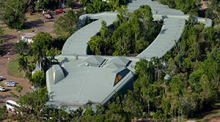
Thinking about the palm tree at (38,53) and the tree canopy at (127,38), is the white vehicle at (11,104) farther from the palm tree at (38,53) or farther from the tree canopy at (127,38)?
the tree canopy at (127,38)

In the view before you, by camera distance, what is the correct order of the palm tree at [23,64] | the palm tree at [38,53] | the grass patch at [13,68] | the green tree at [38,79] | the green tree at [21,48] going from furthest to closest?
the green tree at [21,48]
the grass patch at [13,68]
the palm tree at [23,64]
the palm tree at [38,53]
the green tree at [38,79]

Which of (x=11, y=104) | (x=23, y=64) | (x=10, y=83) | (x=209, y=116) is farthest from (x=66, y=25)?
(x=209, y=116)

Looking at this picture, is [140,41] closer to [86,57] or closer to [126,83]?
[86,57]

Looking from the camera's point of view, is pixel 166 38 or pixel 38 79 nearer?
pixel 38 79

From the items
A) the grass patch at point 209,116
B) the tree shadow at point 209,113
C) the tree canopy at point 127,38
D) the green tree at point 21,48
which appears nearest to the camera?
the grass patch at point 209,116

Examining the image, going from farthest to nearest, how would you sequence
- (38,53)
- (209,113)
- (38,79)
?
1. (38,53)
2. (38,79)
3. (209,113)

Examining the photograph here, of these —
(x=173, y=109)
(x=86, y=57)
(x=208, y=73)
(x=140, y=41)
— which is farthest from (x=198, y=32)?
(x=173, y=109)

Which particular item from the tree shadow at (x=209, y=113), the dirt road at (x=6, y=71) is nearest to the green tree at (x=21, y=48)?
the dirt road at (x=6, y=71)

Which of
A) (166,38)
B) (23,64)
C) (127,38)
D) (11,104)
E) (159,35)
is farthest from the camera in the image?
(159,35)

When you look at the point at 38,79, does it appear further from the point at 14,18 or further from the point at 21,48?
the point at 14,18
